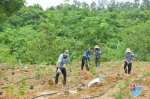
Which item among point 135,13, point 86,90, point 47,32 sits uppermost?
point 135,13

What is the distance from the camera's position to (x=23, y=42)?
105 ft

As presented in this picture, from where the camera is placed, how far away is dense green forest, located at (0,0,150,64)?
944 inches

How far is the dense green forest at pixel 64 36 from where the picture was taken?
78.6ft

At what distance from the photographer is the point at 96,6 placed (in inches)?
2795

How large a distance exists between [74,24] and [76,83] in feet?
97.3

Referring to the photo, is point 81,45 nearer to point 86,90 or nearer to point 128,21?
point 128,21

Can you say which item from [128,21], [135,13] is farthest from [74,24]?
[135,13]

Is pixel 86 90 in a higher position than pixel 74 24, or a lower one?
lower

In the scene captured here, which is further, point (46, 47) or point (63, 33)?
point (63, 33)

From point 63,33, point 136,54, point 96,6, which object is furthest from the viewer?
point 96,6

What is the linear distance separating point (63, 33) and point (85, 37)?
12.3 feet

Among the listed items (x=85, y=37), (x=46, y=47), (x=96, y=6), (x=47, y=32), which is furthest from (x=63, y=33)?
(x=96, y=6)

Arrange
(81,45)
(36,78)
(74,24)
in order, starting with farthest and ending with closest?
(74,24) → (81,45) → (36,78)

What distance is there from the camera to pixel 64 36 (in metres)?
35.0
